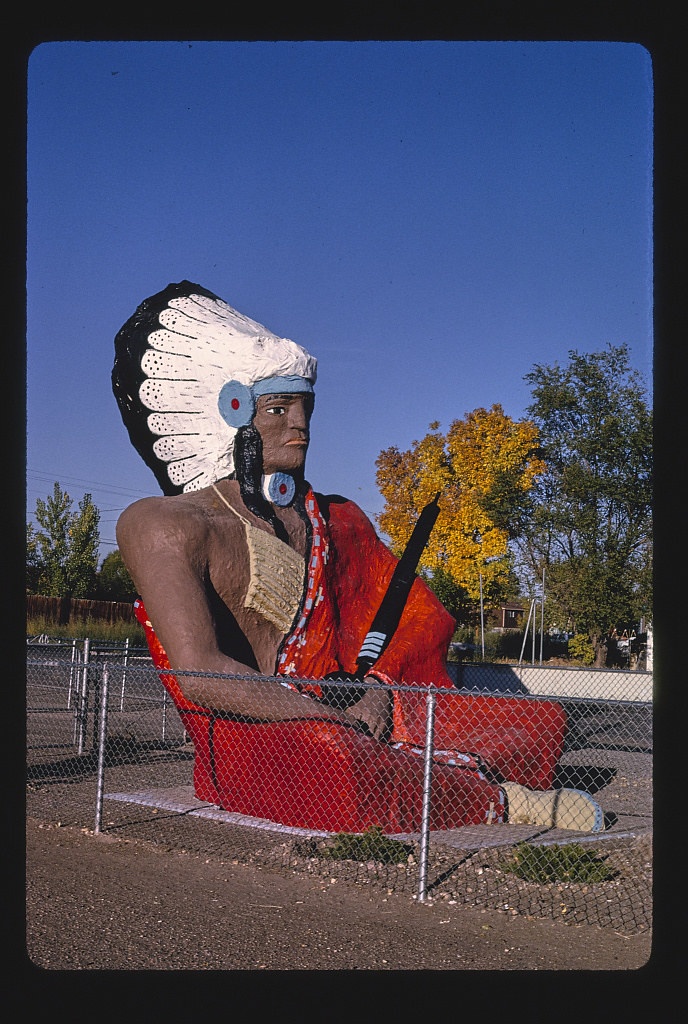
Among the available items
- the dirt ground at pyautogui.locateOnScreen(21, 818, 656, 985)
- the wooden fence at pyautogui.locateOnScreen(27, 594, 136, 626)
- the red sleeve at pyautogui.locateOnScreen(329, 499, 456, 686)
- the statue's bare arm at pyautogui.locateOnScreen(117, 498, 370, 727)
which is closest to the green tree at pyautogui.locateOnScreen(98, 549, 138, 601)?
the wooden fence at pyautogui.locateOnScreen(27, 594, 136, 626)

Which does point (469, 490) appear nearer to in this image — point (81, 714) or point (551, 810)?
point (81, 714)

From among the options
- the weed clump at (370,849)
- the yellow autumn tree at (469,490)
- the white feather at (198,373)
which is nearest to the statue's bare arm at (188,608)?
the white feather at (198,373)

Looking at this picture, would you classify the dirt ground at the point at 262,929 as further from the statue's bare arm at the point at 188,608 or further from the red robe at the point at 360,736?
the statue's bare arm at the point at 188,608

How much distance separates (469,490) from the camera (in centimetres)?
1653

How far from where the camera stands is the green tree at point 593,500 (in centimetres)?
1536

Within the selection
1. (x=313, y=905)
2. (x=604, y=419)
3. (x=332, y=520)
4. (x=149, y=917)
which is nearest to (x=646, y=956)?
(x=313, y=905)

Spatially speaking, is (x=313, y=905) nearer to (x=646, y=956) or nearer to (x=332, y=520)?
(x=646, y=956)

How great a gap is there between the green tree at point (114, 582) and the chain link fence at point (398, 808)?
972 inches

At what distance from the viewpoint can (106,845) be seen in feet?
21.7

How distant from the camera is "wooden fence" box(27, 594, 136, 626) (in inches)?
1057

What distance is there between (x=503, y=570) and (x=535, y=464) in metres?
2.03

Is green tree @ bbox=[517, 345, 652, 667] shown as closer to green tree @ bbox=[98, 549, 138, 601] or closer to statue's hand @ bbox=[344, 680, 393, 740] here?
statue's hand @ bbox=[344, 680, 393, 740]

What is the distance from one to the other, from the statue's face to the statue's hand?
2006 mm
